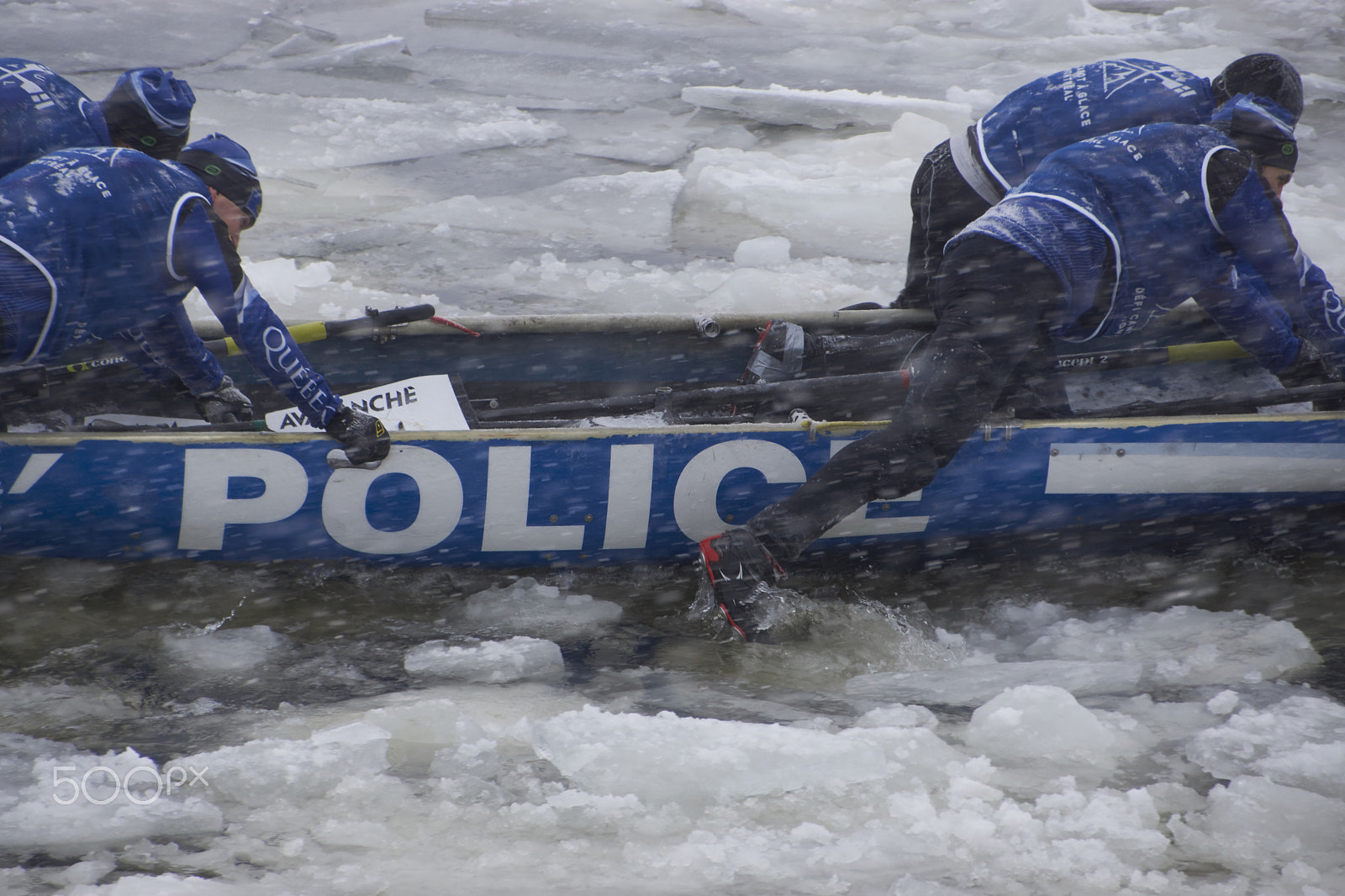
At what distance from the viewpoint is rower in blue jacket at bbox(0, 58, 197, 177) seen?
3.36 m

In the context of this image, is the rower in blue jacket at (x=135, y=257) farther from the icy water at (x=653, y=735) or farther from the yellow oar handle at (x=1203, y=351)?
the yellow oar handle at (x=1203, y=351)

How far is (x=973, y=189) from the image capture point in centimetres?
381

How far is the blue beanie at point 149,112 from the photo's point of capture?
3475 mm

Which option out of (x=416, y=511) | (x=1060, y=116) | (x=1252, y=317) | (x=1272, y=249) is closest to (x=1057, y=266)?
(x=1272, y=249)

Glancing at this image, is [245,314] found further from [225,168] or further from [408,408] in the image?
[408,408]

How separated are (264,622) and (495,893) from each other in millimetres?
1545

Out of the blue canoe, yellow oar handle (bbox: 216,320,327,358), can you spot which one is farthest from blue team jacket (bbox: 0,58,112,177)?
the blue canoe

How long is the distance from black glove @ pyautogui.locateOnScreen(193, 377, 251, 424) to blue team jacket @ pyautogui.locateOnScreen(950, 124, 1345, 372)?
256 cm

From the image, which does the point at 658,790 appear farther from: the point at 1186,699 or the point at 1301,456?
the point at 1301,456

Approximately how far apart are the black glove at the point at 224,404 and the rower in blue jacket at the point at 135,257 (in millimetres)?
610

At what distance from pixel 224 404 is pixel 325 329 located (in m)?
0.46

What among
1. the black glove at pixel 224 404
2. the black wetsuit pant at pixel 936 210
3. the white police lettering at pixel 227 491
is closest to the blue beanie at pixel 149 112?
the black glove at pixel 224 404

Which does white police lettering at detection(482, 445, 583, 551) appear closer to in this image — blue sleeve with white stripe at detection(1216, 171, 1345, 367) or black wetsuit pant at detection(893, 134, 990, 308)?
black wetsuit pant at detection(893, 134, 990, 308)

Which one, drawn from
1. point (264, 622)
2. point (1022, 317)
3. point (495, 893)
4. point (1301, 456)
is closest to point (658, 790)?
point (495, 893)
